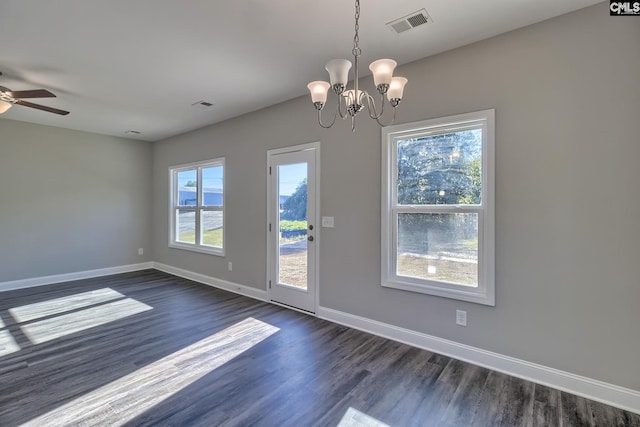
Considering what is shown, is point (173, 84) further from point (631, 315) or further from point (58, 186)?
point (631, 315)

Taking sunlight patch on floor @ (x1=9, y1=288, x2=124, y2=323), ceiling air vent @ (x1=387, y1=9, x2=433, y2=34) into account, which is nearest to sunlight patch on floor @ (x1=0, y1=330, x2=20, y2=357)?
sunlight patch on floor @ (x1=9, y1=288, x2=124, y2=323)

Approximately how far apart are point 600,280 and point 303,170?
300 cm

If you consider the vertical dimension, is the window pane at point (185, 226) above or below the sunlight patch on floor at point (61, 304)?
above

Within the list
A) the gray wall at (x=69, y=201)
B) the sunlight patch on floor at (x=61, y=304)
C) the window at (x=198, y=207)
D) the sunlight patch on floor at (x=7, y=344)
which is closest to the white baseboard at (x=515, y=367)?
the window at (x=198, y=207)

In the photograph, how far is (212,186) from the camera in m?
5.34

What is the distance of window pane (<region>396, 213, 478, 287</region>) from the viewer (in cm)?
268

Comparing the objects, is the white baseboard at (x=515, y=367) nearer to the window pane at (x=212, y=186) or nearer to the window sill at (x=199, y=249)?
the window sill at (x=199, y=249)

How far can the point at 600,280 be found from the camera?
6.95 ft

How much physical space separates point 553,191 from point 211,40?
9.90 feet

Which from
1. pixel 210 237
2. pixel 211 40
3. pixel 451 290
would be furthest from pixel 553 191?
pixel 210 237

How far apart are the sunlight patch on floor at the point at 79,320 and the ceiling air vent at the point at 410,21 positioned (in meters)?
4.28

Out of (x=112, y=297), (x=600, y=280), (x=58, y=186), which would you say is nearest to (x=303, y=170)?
(x=600, y=280)

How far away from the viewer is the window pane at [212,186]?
5184 millimetres

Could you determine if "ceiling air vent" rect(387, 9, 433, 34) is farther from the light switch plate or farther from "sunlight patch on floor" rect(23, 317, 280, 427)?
"sunlight patch on floor" rect(23, 317, 280, 427)
